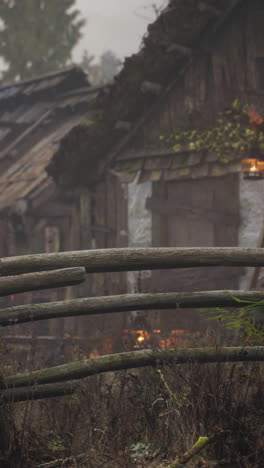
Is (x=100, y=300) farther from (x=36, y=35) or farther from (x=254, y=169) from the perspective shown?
(x=36, y=35)

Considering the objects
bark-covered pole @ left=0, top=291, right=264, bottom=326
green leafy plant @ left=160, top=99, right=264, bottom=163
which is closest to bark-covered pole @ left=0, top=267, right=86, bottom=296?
bark-covered pole @ left=0, top=291, right=264, bottom=326

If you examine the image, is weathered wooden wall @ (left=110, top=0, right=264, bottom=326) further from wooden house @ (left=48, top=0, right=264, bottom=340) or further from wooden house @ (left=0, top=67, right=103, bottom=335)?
wooden house @ (left=0, top=67, right=103, bottom=335)

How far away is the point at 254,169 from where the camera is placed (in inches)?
299

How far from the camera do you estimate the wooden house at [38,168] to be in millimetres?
10211

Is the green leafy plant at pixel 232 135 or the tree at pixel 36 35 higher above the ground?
the tree at pixel 36 35

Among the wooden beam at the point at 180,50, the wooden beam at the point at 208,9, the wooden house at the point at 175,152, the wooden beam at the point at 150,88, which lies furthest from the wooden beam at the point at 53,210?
the wooden beam at the point at 208,9

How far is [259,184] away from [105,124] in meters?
2.92

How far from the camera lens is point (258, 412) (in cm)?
273

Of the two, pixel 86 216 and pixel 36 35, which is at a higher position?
pixel 36 35

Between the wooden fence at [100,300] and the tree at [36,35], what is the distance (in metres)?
17.6

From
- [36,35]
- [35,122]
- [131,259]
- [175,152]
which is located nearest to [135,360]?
[131,259]

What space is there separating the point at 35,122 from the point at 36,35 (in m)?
7.41

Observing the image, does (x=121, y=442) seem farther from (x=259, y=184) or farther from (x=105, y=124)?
(x=105, y=124)

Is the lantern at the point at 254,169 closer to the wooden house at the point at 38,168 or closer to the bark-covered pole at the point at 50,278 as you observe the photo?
the wooden house at the point at 38,168
